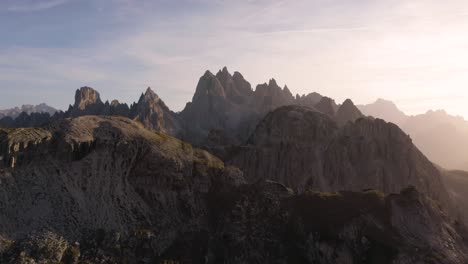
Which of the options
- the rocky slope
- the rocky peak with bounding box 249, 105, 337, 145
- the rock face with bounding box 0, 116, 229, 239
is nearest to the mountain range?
the rock face with bounding box 0, 116, 229, 239

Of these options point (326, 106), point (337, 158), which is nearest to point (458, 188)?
point (337, 158)

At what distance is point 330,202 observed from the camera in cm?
6519

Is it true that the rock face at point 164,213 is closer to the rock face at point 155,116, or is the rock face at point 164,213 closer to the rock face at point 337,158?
the rock face at point 337,158

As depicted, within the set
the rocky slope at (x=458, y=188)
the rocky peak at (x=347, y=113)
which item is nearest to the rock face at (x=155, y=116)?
the rocky peak at (x=347, y=113)

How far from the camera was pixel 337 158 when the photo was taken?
104625 millimetres

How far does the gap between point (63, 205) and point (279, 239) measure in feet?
85.6

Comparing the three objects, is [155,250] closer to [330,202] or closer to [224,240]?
[224,240]

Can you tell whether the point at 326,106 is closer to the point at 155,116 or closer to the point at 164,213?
the point at 155,116

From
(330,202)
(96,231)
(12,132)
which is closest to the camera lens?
(96,231)

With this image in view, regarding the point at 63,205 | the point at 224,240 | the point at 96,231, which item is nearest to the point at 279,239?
the point at 224,240

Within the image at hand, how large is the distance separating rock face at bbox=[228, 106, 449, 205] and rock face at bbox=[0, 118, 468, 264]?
3443cm

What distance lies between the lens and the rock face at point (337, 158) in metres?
103

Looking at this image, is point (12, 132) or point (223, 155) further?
point (223, 155)

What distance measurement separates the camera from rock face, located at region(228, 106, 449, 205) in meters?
103
